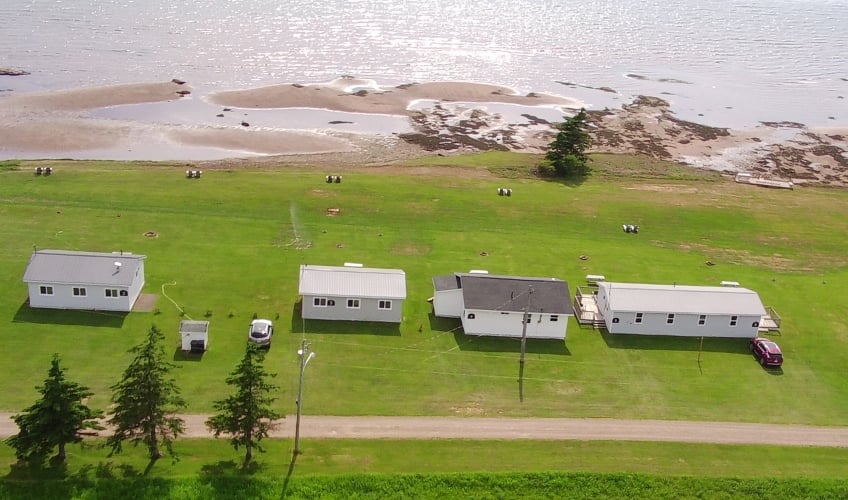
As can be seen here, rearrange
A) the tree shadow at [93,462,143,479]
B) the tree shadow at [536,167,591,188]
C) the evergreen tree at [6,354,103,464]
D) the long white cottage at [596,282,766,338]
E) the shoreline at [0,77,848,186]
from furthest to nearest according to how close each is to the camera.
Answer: the shoreline at [0,77,848,186]
the tree shadow at [536,167,591,188]
the long white cottage at [596,282,766,338]
the tree shadow at [93,462,143,479]
the evergreen tree at [6,354,103,464]

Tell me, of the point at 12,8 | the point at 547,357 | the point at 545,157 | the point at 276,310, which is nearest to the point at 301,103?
the point at 545,157

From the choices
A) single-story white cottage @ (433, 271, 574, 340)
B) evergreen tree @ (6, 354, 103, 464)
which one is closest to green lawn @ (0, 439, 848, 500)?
evergreen tree @ (6, 354, 103, 464)

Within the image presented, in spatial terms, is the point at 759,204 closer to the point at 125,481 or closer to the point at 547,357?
the point at 547,357

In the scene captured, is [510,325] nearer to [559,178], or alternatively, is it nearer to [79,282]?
[79,282]

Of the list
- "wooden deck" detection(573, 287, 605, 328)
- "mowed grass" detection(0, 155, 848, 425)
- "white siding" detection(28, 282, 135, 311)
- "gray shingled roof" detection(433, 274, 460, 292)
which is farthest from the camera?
"wooden deck" detection(573, 287, 605, 328)

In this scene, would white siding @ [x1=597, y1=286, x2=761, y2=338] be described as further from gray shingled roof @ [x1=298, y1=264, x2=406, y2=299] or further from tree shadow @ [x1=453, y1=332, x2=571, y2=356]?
gray shingled roof @ [x1=298, y1=264, x2=406, y2=299]

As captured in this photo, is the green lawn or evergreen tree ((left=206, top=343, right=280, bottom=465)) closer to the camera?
the green lawn

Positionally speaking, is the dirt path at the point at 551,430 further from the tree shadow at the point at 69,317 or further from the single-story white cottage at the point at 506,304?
the tree shadow at the point at 69,317
